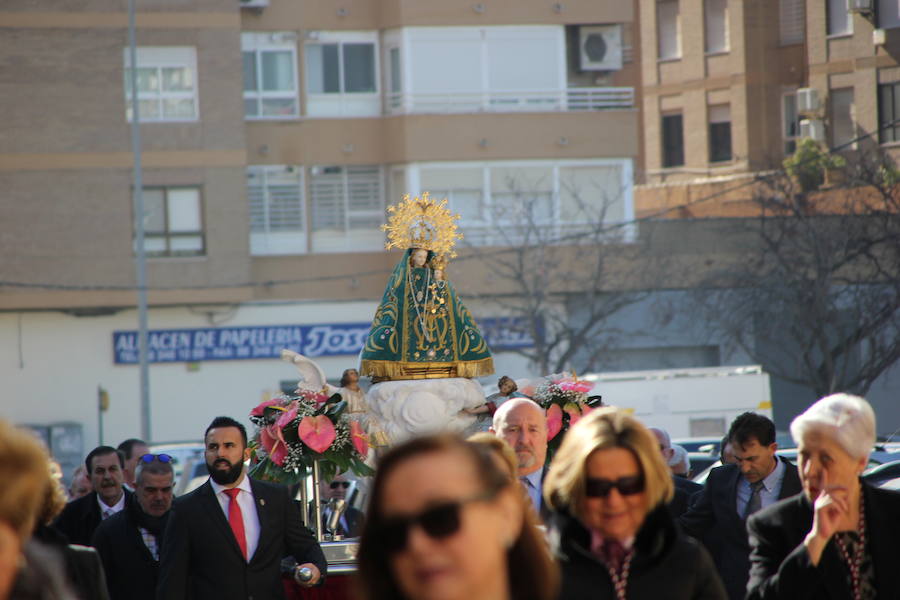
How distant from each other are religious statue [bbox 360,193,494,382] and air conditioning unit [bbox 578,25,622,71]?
881 inches

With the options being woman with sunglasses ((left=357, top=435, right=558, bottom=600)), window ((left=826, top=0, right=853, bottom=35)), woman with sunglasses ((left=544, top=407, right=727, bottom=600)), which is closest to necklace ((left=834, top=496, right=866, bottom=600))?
woman with sunglasses ((left=544, top=407, right=727, bottom=600))

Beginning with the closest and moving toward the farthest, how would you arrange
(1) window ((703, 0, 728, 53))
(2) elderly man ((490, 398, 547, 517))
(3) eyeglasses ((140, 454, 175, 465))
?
(2) elderly man ((490, 398, 547, 517))
(3) eyeglasses ((140, 454, 175, 465))
(1) window ((703, 0, 728, 53))

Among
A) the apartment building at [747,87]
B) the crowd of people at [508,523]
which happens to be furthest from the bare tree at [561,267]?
the crowd of people at [508,523]

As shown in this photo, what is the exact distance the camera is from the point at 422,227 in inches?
353

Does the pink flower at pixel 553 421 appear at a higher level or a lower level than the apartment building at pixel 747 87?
lower

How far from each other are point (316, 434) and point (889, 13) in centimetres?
2752

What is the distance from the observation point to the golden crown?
8.91 metres

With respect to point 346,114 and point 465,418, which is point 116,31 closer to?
point 346,114

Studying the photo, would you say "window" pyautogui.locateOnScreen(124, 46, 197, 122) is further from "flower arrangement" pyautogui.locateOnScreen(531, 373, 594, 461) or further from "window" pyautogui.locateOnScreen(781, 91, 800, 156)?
"flower arrangement" pyautogui.locateOnScreen(531, 373, 594, 461)

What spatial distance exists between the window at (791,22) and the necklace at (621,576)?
108ft

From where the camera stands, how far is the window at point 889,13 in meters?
Answer: 33.1

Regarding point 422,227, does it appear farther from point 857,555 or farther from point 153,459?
point 857,555

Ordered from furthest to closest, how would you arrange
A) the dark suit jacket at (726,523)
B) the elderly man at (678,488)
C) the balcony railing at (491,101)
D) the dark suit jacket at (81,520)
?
the balcony railing at (491,101) < the dark suit jacket at (81,520) < the elderly man at (678,488) < the dark suit jacket at (726,523)

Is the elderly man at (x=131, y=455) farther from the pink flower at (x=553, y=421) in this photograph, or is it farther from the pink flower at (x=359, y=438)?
the pink flower at (x=553, y=421)
